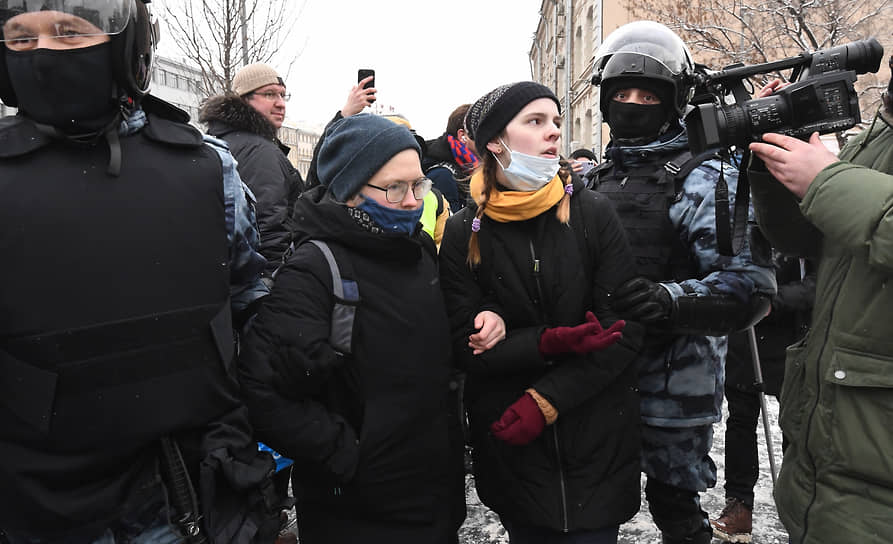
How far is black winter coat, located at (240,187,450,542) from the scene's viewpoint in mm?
1658

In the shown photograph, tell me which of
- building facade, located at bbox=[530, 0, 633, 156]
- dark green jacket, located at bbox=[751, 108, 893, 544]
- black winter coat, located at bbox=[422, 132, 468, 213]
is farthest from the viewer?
building facade, located at bbox=[530, 0, 633, 156]

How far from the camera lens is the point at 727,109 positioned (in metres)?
1.86

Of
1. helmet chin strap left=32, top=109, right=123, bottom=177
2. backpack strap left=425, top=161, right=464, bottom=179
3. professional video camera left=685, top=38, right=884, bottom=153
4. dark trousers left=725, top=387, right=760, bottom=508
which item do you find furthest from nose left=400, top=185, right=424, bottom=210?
backpack strap left=425, top=161, right=464, bottom=179

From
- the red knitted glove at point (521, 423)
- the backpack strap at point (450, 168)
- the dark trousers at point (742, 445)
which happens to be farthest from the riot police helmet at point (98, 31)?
the dark trousers at point (742, 445)

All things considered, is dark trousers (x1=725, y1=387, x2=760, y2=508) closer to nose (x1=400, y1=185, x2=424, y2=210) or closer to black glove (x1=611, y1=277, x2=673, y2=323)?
black glove (x1=611, y1=277, x2=673, y2=323)

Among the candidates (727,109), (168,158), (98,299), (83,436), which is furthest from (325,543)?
(727,109)

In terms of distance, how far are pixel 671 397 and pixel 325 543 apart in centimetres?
135

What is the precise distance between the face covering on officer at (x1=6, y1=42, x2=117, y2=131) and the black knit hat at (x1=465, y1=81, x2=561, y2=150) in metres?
1.22

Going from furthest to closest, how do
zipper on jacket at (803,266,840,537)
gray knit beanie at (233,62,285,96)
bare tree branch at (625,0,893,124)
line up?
bare tree branch at (625,0,893,124) < gray knit beanie at (233,62,285,96) < zipper on jacket at (803,266,840,537)

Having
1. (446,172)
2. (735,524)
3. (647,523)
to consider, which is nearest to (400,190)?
(647,523)

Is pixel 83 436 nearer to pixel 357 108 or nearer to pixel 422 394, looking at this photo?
pixel 422 394

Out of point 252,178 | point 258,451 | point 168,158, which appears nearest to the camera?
point 168,158

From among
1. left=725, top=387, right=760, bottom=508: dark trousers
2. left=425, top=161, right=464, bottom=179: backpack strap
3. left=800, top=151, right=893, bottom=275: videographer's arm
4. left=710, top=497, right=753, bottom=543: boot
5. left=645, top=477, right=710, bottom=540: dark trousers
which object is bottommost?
left=710, top=497, right=753, bottom=543: boot

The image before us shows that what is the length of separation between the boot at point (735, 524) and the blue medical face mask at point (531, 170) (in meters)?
2.28
